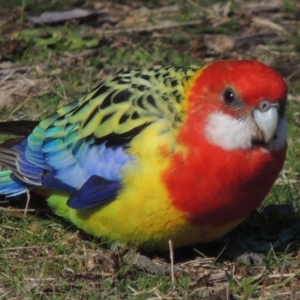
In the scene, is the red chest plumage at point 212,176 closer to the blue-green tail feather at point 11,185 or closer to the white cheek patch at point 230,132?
the white cheek patch at point 230,132

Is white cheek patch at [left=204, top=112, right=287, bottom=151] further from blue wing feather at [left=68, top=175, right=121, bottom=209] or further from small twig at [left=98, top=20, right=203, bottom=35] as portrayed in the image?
small twig at [left=98, top=20, right=203, bottom=35]

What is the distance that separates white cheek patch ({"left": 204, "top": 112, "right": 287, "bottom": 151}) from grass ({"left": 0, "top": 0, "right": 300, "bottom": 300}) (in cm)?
75

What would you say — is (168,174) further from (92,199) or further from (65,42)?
(65,42)

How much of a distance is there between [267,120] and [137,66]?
3048 millimetres

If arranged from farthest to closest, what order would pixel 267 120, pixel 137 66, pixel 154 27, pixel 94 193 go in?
pixel 154 27
pixel 137 66
pixel 94 193
pixel 267 120

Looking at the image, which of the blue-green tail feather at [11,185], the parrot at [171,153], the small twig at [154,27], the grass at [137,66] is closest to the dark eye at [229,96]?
the parrot at [171,153]

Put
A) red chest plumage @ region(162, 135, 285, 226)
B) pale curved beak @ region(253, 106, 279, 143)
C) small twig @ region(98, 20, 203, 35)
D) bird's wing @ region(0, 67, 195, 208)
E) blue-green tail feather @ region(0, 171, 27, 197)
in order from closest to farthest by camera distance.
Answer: pale curved beak @ region(253, 106, 279, 143) < red chest plumage @ region(162, 135, 285, 226) < bird's wing @ region(0, 67, 195, 208) < blue-green tail feather @ region(0, 171, 27, 197) < small twig @ region(98, 20, 203, 35)

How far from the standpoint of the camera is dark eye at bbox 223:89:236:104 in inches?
166

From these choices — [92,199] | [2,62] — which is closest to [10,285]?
[92,199]

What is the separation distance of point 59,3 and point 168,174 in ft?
13.3

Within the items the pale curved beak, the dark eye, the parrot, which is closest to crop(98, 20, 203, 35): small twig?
the parrot

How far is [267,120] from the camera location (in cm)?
414

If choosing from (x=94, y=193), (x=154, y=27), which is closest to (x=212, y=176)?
(x=94, y=193)

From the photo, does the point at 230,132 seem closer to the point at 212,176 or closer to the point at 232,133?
the point at 232,133
